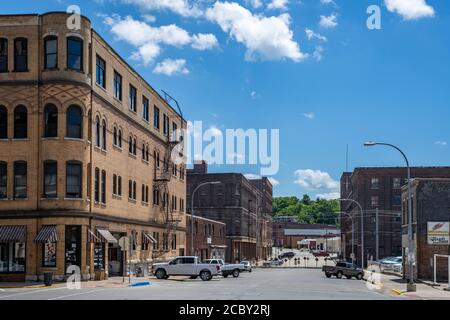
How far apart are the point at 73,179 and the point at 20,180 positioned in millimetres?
3364

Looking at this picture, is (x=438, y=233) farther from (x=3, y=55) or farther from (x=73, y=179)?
(x=3, y=55)

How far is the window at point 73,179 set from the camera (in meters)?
41.1

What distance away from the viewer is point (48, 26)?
41031mm

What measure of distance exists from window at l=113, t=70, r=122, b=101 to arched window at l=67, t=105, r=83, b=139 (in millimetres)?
8639

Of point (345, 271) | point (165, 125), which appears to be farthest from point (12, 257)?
point (345, 271)

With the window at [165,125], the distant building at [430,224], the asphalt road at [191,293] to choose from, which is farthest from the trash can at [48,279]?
the window at [165,125]

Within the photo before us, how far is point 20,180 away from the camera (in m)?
41.1

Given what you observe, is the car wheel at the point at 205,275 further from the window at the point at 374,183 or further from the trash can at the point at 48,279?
the window at the point at 374,183

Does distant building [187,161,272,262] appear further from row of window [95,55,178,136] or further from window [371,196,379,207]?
row of window [95,55,178,136]

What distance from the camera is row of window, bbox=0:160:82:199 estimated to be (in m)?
40.8

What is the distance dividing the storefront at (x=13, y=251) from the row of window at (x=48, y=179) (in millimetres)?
2197
